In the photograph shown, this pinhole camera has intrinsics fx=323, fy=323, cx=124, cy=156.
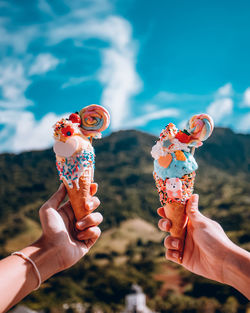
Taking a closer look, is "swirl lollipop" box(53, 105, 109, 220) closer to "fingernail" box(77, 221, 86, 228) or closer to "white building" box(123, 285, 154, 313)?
"fingernail" box(77, 221, 86, 228)

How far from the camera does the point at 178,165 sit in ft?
18.9

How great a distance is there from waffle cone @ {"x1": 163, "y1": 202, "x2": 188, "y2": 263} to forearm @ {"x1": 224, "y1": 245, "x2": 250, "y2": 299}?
1235 mm

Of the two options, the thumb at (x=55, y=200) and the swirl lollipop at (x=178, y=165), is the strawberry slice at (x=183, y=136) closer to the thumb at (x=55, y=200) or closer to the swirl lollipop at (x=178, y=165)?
the swirl lollipop at (x=178, y=165)

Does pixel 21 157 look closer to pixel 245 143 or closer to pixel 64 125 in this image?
pixel 245 143

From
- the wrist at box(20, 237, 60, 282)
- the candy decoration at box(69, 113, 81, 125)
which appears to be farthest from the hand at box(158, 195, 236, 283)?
the candy decoration at box(69, 113, 81, 125)

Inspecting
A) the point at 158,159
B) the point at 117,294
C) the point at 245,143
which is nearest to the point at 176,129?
the point at 158,159

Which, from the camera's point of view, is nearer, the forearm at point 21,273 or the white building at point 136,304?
the forearm at point 21,273

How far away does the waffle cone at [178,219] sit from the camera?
5730mm

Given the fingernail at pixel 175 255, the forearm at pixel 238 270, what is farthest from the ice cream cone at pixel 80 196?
the forearm at pixel 238 270

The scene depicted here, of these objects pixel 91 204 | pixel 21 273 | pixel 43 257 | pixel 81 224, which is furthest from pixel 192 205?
pixel 21 273

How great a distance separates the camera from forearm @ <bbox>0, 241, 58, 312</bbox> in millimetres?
4238

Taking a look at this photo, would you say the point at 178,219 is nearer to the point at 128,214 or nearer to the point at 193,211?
the point at 193,211

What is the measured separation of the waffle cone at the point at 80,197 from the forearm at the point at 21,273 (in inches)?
40.3

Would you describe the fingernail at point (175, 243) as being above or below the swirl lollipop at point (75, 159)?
below
